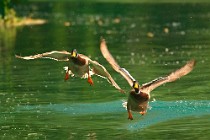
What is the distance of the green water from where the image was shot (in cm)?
2612

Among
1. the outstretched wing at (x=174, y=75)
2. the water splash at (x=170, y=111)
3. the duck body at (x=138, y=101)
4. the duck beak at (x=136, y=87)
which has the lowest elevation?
the water splash at (x=170, y=111)

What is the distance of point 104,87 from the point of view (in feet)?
116

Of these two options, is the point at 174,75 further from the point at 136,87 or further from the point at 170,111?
the point at 170,111

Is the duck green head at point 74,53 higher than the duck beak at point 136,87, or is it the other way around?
the duck green head at point 74,53

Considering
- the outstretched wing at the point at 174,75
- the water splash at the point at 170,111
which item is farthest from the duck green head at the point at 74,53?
the outstretched wing at the point at 174,75

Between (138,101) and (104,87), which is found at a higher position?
(104,87)

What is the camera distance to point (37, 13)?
100 meters

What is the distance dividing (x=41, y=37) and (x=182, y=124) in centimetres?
3861

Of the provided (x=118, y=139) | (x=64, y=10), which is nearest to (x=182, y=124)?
(x=118, y=139)

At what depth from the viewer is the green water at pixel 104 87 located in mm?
26125

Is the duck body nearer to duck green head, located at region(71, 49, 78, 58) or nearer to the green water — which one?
the green water

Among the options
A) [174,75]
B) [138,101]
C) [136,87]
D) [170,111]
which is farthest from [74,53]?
[170,111]

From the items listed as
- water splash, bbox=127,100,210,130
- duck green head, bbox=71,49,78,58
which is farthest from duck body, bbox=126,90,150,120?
duck green head, bbox=71,49,78,58

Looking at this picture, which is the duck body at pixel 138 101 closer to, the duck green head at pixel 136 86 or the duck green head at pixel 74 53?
the duck green head at pixel 136 86
